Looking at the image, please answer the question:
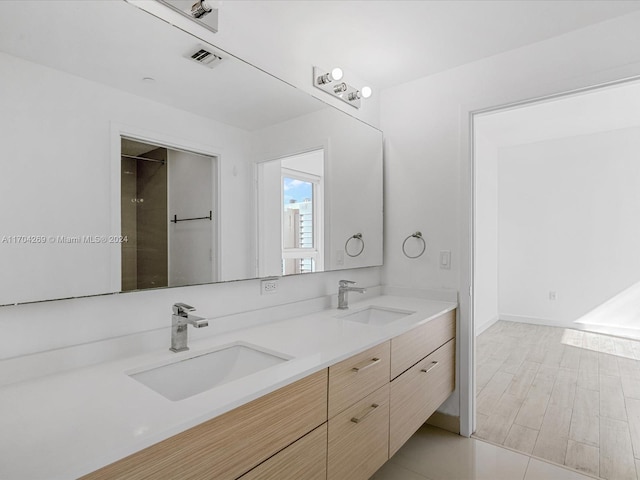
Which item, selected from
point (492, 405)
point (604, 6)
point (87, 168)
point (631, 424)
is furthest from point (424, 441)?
point (604, 6)

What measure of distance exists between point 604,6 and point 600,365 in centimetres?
320

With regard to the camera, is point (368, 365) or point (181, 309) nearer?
point (181, 309)

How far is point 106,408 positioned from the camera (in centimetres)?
89

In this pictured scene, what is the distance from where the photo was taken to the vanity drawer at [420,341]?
1653 millimetres

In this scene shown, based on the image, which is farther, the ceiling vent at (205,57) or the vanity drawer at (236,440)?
the ceiling vent at (205,57)

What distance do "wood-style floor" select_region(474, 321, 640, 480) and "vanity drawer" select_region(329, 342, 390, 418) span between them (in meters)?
1.27

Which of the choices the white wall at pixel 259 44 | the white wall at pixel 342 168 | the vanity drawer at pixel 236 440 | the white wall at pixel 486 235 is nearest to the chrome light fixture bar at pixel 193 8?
the white wall at pixel 259 44

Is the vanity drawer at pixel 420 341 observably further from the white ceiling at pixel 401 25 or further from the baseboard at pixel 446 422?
the white ceiling at pixel 401 25

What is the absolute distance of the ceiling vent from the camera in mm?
1410

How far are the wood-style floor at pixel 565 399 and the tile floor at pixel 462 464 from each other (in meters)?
0.11

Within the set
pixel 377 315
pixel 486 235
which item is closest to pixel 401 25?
pixel 377 315

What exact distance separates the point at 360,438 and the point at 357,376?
0.82 ft

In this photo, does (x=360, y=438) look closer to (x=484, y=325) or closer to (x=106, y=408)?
(x=106, y=408)

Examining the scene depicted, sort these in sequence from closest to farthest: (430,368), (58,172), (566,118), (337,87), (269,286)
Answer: (58,172) < (269,286) < (430,368) < (337,87) < (566,118)
